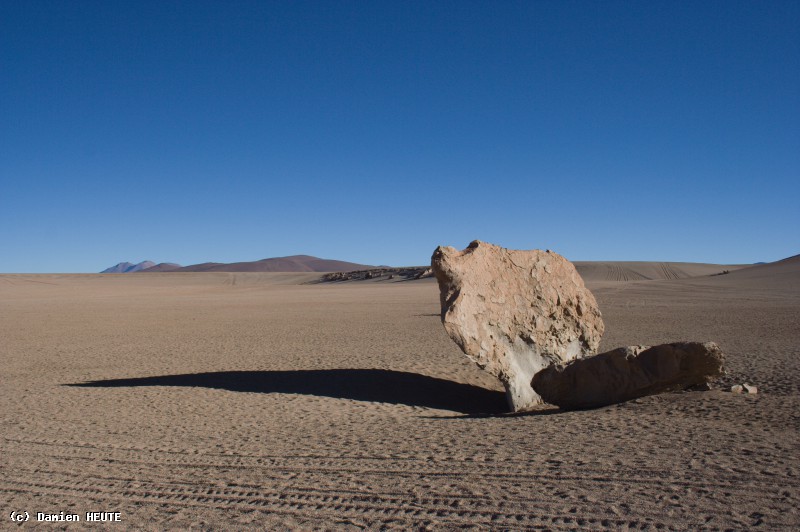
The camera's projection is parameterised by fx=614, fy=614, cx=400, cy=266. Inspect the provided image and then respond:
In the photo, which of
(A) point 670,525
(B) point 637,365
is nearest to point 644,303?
(B) point 637,365

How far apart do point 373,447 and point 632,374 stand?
4.48m

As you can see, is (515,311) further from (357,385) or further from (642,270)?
(642,270)

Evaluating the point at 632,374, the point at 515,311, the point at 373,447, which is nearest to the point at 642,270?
the point at 515,311

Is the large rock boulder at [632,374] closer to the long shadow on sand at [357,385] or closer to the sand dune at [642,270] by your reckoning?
the long shadow on sand at [357,385]

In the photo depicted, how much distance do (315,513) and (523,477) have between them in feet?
6.47

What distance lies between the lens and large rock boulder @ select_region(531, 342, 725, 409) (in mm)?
9148

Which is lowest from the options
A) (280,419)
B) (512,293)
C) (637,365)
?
(280,419)

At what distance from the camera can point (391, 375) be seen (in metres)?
12.9

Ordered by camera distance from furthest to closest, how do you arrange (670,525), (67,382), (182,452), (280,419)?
(67,382) → (280,419) → (182,452) → (670,525)

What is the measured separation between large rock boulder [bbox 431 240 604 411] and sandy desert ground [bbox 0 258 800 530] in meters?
0.95

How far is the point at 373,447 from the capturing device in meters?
7.21

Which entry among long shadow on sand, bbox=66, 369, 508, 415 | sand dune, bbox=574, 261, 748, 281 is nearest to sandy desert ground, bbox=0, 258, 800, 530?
long shadow on sand, bbox=66, 369, 508, 415

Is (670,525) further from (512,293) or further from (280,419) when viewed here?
(512,293)

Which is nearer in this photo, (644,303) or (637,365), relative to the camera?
(637,365)
